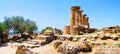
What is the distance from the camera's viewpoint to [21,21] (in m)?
57.1

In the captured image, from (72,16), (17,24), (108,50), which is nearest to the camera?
(108,50)

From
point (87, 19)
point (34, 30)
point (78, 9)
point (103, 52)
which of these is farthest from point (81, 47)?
point (34, 30)

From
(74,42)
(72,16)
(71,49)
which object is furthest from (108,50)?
(72,16)

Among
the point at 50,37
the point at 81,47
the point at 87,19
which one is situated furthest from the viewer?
the point at 87,19

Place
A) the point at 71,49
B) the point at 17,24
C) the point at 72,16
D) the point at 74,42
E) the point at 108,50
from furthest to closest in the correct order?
1. the point at 17,24
2. the point at 72,16
3. the point at 74,42
4. the point at 71,49
5. the point at 108,50

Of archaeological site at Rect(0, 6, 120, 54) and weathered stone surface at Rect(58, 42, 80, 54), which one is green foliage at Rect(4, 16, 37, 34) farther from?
weathered stone surface at Rect(58, 42, 80, 54)

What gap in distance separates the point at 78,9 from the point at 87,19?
753 centimetres

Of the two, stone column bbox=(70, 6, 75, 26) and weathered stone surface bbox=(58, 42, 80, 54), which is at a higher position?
stone column bbox=(70, 6, 75, 26)

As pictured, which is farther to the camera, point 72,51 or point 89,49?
point 89,49

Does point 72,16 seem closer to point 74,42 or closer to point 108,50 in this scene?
point 74,42

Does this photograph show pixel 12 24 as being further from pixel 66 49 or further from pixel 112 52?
pixel 112 52

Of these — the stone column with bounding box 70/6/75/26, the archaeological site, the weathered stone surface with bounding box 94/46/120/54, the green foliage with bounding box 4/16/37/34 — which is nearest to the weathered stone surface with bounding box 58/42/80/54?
the archaeological site

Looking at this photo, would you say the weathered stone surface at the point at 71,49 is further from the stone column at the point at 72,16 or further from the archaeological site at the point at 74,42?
the stone column at the point at 72,16

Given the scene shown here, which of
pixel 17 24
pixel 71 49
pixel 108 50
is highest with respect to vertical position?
pixel 17 24
